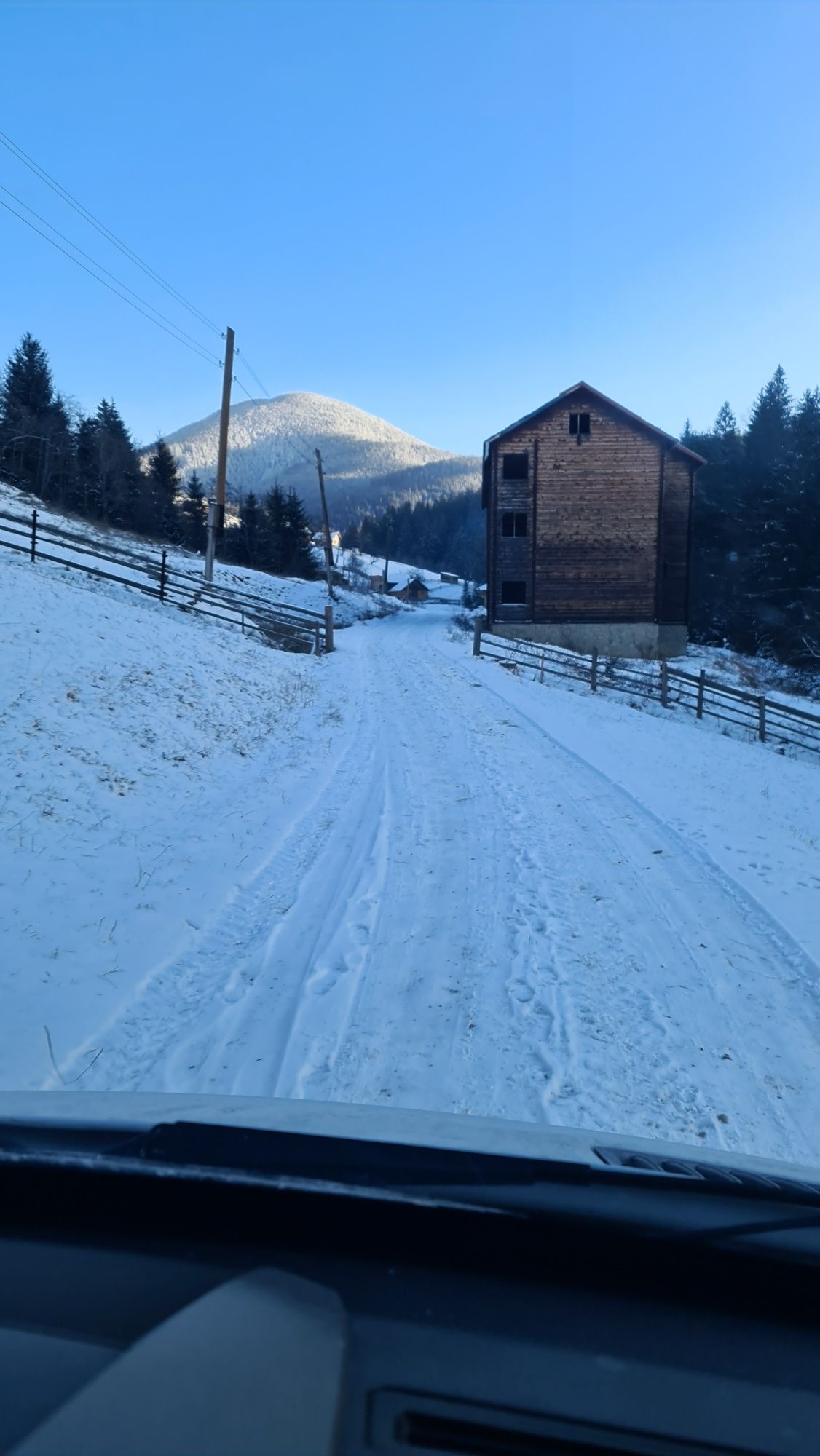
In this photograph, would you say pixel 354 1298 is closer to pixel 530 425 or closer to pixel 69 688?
pixel 69 688

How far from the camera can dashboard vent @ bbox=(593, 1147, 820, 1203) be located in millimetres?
1930

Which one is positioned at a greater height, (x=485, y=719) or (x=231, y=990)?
(x=485, y=719)

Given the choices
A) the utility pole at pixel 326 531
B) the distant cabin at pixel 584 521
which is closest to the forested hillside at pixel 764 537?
the distant cabin at pixel 584 521

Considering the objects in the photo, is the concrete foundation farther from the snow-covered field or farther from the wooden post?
the snow-covered field

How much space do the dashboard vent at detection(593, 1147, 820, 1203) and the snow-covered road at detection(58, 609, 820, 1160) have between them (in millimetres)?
1202

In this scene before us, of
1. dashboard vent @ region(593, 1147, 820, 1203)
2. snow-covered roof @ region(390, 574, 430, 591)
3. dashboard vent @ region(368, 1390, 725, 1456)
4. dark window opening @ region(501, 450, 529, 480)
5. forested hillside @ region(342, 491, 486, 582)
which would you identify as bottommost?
dashboard vent @ region(593, 1147, 820, 1203)

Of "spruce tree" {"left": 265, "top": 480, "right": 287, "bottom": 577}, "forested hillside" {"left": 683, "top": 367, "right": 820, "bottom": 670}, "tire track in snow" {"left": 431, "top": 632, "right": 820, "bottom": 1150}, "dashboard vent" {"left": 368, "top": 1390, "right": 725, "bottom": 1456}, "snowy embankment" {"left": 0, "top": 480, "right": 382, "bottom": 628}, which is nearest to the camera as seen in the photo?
"dashboard vent" {"left": 368, "top": 1390, "right": 725, "bottom": 1456}

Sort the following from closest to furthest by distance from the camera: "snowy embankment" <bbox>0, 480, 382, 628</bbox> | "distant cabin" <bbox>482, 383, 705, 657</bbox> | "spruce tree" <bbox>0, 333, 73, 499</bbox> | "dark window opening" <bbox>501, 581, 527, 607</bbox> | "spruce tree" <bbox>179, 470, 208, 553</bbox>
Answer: "snowy embankment" <bbox>0, 480, 382, 628</bbox>, "distant cabin" <bbox>482, 383, 705, 657</bbox>, "dark window opening" <bbox>501, 581, 527, 607</bbox>, "spruce tree" <bbox>0, 333, 73, 499</bbox>, "spruce tree" <bbox>179, 470, 208, 553</bbox>

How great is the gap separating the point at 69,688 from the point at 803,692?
91.9 feet

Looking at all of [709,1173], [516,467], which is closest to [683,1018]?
[709,1173]

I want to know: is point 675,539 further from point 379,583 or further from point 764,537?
point 379,583

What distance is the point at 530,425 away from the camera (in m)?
32.4

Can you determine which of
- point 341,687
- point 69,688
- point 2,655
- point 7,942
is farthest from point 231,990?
point 341,687

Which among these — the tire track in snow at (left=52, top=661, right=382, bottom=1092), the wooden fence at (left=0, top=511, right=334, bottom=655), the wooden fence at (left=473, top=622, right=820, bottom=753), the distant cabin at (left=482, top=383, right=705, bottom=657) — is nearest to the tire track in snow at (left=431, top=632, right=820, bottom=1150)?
the tire track in snow at (left=52, top=661, right=382, bottom=1092)
